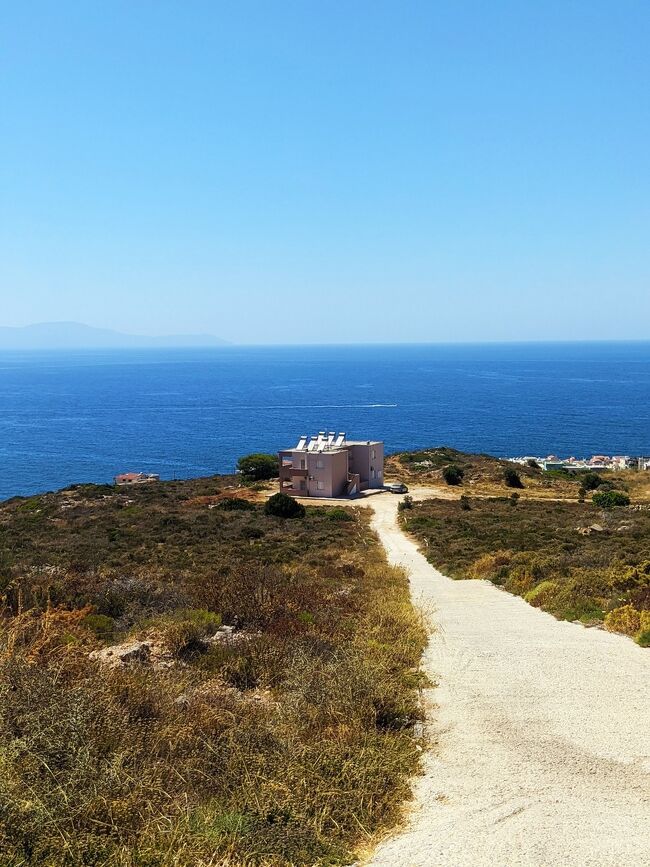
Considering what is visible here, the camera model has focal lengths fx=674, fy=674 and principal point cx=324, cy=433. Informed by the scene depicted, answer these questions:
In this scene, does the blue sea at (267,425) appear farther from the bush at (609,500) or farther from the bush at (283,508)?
the bush at (609,500)

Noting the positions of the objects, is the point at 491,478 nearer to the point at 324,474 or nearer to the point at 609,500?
the point at 609,500

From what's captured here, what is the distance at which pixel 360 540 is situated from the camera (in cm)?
2962

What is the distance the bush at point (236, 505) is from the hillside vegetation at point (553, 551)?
9.37 metres

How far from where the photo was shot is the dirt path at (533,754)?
5375 mm

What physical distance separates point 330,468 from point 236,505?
801 centimetres

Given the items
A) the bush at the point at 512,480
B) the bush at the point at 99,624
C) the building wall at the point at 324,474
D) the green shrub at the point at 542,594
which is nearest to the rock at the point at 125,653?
the bush at the point at 99,624

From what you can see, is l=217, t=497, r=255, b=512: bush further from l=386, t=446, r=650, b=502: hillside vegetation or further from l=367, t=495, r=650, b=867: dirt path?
l=367, t=495, r=650, b=867: dirt path

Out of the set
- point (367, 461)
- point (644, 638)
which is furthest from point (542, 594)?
point (367, 461)

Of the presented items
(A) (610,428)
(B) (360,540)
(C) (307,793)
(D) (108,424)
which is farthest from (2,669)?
(D) (108,424)

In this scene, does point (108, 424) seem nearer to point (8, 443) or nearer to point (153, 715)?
point (8, 443)

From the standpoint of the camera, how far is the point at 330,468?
4609cm

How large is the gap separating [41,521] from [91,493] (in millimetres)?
11035

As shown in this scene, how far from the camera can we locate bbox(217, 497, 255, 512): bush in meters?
40.1

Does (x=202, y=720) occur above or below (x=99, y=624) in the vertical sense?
above
